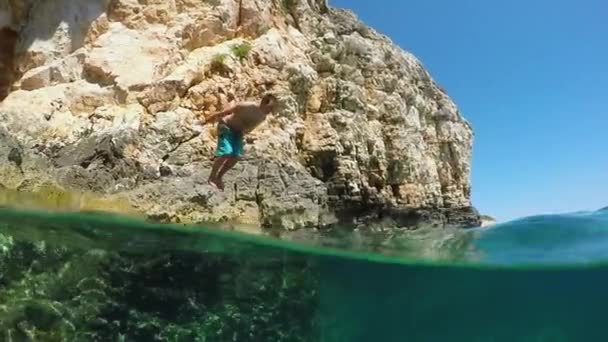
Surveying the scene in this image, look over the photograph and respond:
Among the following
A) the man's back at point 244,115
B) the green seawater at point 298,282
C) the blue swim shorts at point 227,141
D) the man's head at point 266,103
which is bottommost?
the green seawater at point 298,282

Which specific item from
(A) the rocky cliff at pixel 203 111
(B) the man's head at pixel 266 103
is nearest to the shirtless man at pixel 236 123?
(B) the man's head at pixel 266 103

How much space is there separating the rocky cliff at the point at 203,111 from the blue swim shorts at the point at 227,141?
197cm

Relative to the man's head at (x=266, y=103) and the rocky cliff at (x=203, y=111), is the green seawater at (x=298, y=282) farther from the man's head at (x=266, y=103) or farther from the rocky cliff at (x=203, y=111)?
the man's head at (x=266, y=103)

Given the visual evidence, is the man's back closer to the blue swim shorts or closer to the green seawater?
the blue swim shorts

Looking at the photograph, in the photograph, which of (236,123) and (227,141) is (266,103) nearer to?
(236,123)

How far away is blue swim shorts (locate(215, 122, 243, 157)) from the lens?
→ 7.92m

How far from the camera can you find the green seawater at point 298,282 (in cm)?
881

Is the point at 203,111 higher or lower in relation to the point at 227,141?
higher

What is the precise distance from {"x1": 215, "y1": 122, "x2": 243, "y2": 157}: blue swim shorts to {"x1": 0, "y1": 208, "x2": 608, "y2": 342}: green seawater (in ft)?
8.73

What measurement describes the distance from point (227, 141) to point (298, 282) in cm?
661

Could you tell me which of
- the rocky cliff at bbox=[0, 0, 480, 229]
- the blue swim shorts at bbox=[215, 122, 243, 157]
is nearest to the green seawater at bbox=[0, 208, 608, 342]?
the rocky cliff at bbox=[0, 0, 480, 229]

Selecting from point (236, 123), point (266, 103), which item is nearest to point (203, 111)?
point (236, 123)

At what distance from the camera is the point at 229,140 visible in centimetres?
794

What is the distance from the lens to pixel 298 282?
13445 mm
